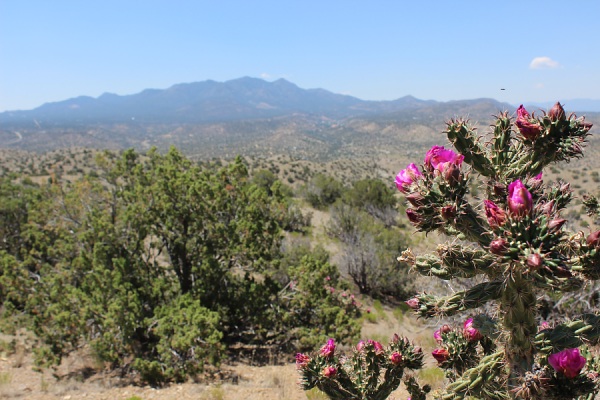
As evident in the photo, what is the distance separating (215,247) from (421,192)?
7.94 metres

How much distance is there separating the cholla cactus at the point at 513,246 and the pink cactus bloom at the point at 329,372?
1.06 meters

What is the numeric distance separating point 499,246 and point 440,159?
0.76 metres

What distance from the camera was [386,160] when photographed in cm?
9125

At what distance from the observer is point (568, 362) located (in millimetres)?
2342

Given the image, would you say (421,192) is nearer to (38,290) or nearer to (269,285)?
(269,285)

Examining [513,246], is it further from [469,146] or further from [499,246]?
[469,146]

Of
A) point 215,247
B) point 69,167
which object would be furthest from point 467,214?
point 69,167

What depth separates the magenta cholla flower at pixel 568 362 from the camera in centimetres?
232

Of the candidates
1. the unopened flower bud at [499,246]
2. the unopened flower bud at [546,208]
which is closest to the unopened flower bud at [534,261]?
the unopened flower bud at [499,246]

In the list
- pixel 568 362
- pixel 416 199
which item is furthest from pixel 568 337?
pixel 416 199

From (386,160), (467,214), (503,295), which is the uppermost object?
(467,214)

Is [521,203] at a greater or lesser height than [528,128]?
lesser

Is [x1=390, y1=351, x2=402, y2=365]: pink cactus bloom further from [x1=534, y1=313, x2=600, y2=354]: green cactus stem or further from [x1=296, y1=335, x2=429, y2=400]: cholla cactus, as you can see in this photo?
[x1=534, y1=313, x2=600, y2=354]: green cactus stem

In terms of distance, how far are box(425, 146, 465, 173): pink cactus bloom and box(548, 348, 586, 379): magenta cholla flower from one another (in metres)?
1.32
